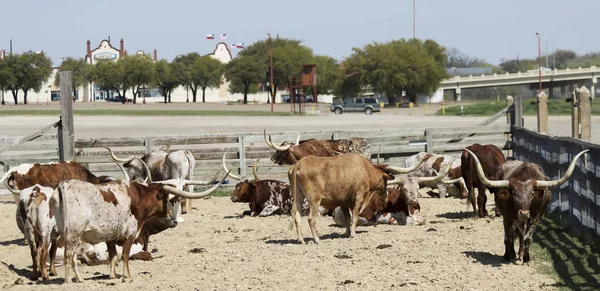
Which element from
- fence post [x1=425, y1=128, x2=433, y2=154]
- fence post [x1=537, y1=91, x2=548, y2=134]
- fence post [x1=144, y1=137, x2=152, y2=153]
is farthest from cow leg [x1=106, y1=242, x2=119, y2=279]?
fence post [x1=425, y1=128, x2=433, y2=154]

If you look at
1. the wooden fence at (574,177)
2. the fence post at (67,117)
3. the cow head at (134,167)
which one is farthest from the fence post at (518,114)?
the fence post at (67,117)

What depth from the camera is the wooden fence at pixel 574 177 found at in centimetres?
1237

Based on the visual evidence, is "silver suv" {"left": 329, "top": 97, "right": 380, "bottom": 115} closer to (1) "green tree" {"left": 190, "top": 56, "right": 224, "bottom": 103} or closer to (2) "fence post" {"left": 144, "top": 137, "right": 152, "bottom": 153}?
(1) "green tree" {"left": 190, "top": 56, "right": 224, "bottom": 103}

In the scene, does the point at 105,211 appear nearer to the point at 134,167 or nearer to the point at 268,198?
the point at 268,198

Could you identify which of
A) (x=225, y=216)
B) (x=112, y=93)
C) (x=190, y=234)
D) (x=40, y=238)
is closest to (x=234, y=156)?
(x=225, y=216)

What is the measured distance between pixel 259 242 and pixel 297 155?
7.37 metres

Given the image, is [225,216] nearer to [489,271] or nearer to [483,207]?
[483,207]

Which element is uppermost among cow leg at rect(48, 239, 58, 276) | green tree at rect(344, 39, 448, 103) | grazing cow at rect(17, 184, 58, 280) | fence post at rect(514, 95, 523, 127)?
green tree at rect(344, 39, 448, 103)

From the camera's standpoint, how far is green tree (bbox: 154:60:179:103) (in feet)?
400

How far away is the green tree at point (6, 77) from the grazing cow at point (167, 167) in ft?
320

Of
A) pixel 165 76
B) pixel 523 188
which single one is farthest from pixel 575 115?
pixel 165 76

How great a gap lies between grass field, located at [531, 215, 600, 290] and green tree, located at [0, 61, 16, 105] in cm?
10411

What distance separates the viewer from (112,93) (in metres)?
141

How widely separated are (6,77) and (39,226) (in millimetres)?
105264
